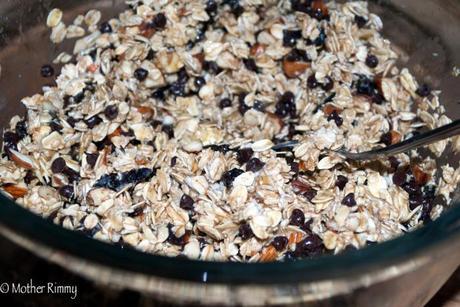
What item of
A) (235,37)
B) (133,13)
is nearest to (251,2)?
(235,37)

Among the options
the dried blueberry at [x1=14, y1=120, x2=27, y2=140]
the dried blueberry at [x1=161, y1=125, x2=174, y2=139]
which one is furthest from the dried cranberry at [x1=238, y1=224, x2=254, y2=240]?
the dried blueberry at [x1=14, y1=120, x2=27, y2=140]

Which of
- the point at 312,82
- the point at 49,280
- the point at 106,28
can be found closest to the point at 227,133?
the point at 312,82

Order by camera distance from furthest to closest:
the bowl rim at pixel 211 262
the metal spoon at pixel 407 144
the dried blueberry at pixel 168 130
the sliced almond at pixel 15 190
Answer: the dried blueberry at pixel 168 130, the sliced almond at pixel 15 190, the metal spoon at pixel 407 144, the bowl rim at pixel 211 262

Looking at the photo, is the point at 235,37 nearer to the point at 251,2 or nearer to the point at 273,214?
the point at 251,2

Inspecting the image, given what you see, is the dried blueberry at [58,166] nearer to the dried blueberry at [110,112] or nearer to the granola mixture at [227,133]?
the granola mixture at [227,133]

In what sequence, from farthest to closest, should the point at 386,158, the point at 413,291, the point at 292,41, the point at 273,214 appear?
1. the point at 292,41
2. the point at 386,158
3. the point at 273,214
4. the point at 413,291

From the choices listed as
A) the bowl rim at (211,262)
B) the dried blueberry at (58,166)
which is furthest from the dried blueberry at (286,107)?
the bowl rim at (211,262)

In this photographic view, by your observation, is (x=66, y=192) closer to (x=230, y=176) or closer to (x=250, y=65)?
(x=230, y=176)
